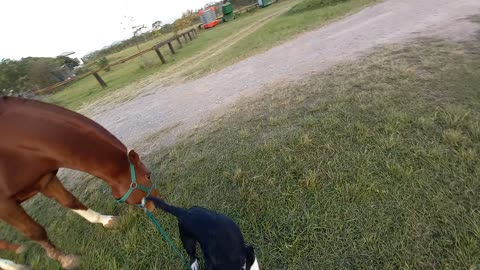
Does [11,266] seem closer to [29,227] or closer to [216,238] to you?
[29,227]

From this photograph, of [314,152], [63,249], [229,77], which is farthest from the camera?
[229,77]

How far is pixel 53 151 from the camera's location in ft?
5.69

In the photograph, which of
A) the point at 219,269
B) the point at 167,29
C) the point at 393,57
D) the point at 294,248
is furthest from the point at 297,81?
the point at 167,29

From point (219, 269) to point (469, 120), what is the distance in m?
2.69

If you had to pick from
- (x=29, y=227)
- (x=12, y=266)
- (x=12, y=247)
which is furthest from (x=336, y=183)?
(x=12, y=247)

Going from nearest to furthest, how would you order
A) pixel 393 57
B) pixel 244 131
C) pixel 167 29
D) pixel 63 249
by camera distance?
1. pixel 63 249
2. pixel 244 131
3. pixel 393 57
4. pixel 167 29

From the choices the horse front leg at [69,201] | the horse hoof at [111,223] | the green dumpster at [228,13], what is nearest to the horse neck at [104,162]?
the horse front leg at [69,201]

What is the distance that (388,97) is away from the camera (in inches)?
126

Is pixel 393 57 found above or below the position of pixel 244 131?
below

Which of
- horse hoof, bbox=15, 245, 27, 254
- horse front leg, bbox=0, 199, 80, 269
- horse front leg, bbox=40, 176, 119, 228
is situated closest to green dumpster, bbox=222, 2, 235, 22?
horse front leg, bbox=40, 176, 119, 228

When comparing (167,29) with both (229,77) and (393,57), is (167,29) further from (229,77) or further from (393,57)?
(393,57)

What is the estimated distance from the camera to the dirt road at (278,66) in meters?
4.80

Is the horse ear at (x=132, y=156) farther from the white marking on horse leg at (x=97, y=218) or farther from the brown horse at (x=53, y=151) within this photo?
the white marking on horse leg at (x=97, y=218)

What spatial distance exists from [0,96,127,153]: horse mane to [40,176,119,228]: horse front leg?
0.71 metres
